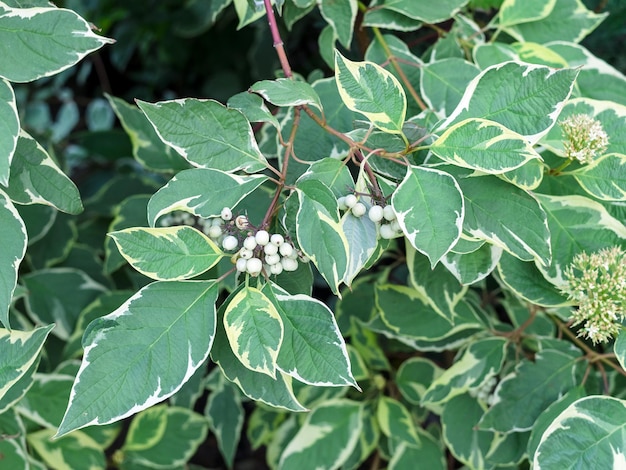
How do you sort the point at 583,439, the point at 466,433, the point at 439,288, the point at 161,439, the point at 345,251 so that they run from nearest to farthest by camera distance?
the point at 345,251, the point at 583,439, the point at 439,288, the point at 466,433, the point at 161,439

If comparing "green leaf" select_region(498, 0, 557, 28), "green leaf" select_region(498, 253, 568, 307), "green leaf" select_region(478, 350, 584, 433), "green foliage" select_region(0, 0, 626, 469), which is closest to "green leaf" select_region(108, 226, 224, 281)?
"green foliage" select_region(0, 0, 626, 469)

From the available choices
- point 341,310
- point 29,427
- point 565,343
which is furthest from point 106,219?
point 565,343

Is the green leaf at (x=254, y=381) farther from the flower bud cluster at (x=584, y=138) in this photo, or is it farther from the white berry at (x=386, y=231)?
the flower bud cluster at (x=584, y=138)

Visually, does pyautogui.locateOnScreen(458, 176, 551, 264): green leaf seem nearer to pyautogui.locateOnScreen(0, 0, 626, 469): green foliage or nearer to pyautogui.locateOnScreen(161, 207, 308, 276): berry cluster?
pyautogui.locateOnScreen(0, 0, 626, 469): green foliage

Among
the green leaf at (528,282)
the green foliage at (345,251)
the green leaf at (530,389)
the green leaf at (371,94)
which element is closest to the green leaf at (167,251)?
the green foliage at (345,251)

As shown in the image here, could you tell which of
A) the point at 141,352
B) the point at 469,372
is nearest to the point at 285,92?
the point at 141,352

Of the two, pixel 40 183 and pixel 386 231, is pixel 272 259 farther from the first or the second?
pixel 40 183
